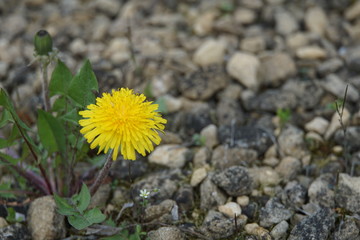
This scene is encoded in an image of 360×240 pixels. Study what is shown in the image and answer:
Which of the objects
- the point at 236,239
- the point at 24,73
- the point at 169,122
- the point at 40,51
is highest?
the point at 40,51

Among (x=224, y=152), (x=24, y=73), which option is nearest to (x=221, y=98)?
(x=224, y=152)

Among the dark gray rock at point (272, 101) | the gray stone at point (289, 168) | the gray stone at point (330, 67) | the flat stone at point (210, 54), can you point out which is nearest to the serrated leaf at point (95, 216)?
the gray stone at point (289, 168)

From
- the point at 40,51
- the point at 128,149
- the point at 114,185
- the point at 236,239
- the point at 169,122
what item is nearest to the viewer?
the point at 128,149

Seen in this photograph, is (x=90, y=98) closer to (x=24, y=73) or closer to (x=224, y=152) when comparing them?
(x=224, y=152)

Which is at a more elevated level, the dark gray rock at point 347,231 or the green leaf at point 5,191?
the green leaf at point 5,191

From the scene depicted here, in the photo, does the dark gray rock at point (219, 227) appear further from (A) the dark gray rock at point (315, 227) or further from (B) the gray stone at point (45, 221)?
(B) the gray stone at point (45, 221)

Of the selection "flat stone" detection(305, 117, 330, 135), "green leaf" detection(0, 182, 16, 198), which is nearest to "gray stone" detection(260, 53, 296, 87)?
"flat stone" detection(305, 117, 330, 135)

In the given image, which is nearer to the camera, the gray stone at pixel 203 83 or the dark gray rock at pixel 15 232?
the dark gray rock at pixel 15 232
